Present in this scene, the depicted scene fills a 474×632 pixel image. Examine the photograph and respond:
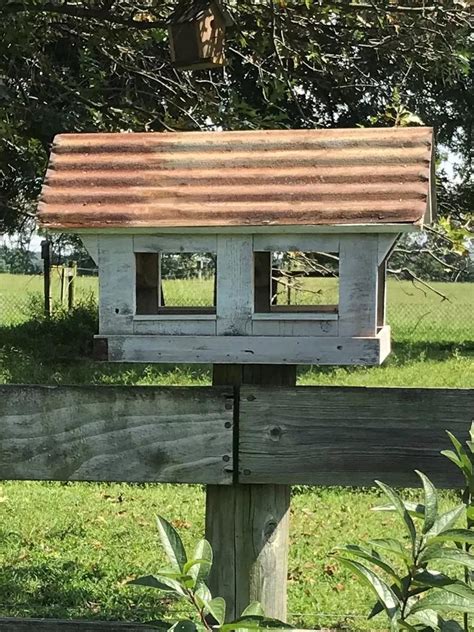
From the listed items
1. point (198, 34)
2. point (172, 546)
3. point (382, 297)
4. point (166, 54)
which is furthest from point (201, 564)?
point (166, 54)

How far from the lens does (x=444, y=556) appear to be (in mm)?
1005

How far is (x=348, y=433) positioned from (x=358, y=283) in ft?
1.05

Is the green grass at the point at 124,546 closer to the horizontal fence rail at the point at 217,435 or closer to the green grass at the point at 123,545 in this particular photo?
the green grass at the point at 123,545

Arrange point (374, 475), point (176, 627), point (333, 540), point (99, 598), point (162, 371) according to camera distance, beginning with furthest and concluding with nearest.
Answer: point (162, 371)
point (333, 540)
point (99, 598)
point (374, 475)
point (176, 627)

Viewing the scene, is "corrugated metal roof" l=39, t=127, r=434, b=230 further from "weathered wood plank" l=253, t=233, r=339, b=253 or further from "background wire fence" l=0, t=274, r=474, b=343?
"background wire fence" l=0, t=274, r=474, b=343

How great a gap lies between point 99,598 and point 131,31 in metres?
3.49

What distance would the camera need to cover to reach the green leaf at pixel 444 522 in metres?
1.02

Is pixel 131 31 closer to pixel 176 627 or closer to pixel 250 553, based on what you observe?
pixel 250 553

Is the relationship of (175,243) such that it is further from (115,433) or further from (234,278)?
(115,433)

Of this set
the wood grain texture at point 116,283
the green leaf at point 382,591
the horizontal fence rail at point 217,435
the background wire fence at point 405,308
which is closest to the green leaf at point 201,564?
the green leaf at point 382,591

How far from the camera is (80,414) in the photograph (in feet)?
5.54

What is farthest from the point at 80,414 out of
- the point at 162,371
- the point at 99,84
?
the point at 162,371

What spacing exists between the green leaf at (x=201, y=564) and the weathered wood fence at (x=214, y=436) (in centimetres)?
51

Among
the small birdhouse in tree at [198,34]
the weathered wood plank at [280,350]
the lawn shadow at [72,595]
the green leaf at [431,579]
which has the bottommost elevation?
the lawn shadow at [72,595]
